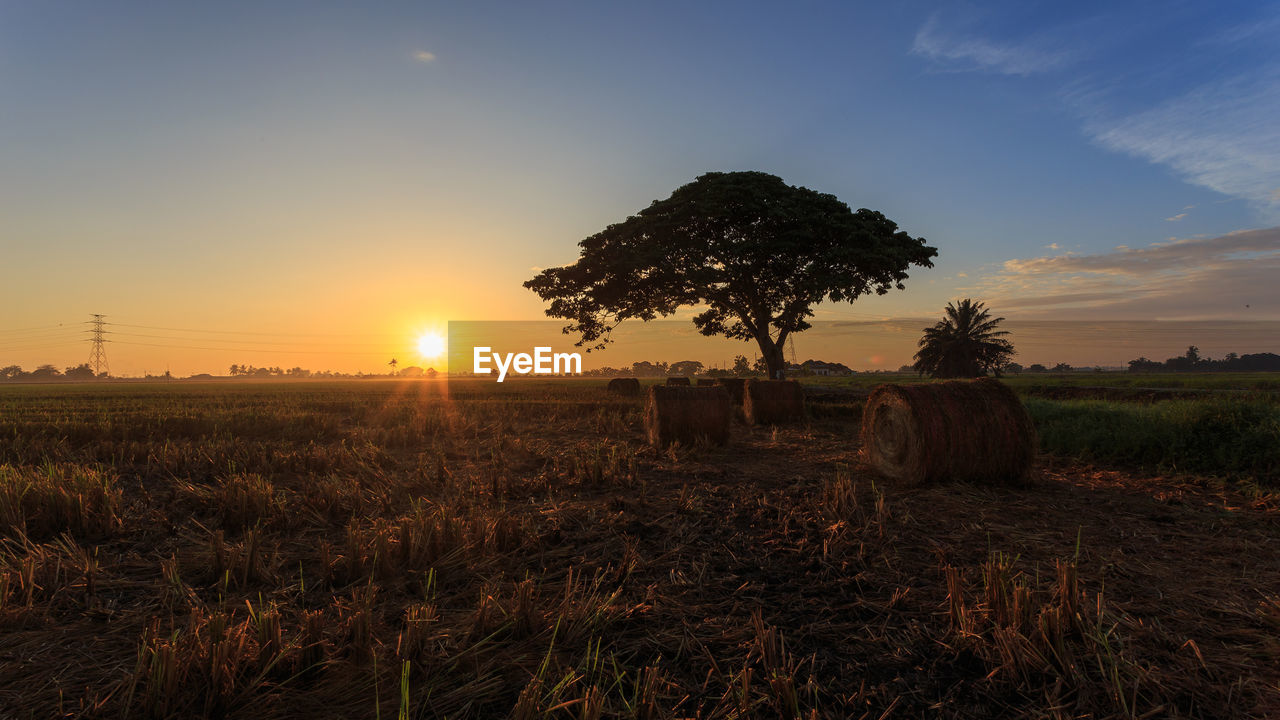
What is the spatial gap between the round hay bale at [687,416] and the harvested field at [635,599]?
11.6ft

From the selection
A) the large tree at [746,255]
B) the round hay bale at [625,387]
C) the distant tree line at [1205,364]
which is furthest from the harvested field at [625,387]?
the distant tree line at [1205,364]

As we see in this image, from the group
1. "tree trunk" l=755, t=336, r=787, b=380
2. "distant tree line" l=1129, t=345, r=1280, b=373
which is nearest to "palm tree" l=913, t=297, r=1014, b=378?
"tree trunk" l=755, t=336, r=787, b=380

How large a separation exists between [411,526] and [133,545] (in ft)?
9.23

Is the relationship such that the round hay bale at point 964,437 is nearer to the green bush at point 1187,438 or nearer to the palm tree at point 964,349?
the green bush at point 1187,438

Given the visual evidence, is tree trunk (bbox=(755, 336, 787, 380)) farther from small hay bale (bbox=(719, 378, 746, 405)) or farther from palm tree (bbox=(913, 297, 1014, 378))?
palm tree (bbox=(913, 297, 1014, 378))

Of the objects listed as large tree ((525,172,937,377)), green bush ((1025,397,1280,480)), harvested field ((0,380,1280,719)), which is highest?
large tree ((525,172,937,377))

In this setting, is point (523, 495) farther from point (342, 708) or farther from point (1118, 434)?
point (1118, 434)

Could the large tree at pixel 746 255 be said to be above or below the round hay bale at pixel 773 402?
above

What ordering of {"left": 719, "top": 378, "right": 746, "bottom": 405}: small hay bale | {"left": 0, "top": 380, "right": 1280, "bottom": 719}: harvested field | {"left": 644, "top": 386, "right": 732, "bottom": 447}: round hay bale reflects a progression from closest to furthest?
1. {"left": 0, "top": 380, "right": 1280, "bottom": 719}: harvested field
2. {"left": 644, "top": 386, "right": 732, "bottom": 447}: round hay bale
3. {"left": 719, "top": 378, "right": 746, "bottom": 405}: small hay bale

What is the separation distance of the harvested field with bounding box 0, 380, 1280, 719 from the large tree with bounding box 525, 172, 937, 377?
1644 cm

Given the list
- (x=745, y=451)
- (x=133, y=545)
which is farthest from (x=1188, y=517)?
(x=133, y=545)

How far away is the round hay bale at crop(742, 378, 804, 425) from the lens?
52.2ft

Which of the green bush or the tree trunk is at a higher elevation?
the tree trunk

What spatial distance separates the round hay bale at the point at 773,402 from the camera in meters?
15.9
